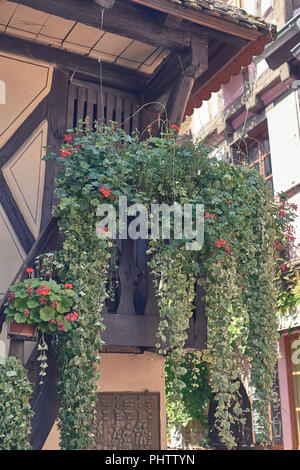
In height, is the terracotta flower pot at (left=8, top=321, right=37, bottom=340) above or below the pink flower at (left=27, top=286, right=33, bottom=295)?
below

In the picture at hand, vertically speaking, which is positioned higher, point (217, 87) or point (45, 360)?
point (217, 87)

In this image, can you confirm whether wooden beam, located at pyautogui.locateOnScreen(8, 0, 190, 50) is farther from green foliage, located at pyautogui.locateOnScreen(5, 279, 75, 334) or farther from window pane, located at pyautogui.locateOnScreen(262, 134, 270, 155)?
window pane, located at pyautogui.locateOnScreen(262, 134, 270, 155)

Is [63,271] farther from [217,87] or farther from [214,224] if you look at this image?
[217,87]

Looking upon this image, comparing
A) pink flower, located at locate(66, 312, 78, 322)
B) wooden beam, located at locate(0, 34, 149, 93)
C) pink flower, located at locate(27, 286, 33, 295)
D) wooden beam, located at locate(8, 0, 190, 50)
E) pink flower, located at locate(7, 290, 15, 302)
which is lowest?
pink flower, located at locate(66, 312, 78, 322)

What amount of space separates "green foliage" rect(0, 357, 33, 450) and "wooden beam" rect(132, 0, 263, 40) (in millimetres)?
3317

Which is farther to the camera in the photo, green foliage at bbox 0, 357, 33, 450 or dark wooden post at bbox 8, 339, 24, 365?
dark wooden post at bbox 8, 339, 24, 365

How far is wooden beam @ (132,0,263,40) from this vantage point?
207 inches

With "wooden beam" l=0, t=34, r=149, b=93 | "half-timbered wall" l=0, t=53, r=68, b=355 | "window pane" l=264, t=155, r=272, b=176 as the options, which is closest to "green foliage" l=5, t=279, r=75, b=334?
"half-timbered wall" l=0, t=53, r=68, b=355

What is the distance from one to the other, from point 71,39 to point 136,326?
3.28 meters

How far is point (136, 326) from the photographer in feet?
16.0

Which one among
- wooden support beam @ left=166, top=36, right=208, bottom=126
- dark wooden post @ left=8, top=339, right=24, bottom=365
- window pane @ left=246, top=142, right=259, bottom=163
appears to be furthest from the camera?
window pane @ left=246, top=142, right=259, bottom=163

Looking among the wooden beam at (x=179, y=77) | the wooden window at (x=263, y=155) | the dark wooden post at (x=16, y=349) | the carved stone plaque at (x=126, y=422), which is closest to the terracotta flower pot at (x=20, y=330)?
the dark wooden post at (x=16, y=349)

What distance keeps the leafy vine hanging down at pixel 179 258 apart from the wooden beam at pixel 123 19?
1265 mm
